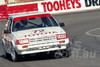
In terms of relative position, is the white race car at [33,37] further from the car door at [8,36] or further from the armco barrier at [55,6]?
the armco barrier at [55,6]

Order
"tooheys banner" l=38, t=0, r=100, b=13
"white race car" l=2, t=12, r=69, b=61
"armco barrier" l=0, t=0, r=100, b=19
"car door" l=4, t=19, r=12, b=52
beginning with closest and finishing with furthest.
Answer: "white race car" l=2, t=12, r=69, b=61
"car door" l=4, t=19, r=12, b=52
"armco barrier" l=0, t=0, r=100, b=19
"tooheys banner" l=38, t=0, r=100, b=13

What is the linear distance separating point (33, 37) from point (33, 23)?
3.66 ft

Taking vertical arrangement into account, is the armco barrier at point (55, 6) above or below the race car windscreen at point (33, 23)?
below

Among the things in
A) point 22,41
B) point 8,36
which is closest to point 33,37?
point 22,41

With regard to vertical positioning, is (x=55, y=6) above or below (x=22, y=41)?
below

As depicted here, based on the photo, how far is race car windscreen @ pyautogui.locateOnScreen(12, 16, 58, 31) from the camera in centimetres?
1313

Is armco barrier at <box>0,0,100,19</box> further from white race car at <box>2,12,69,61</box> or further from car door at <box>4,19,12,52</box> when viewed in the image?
white race car at <box>2,12,69,61</box>

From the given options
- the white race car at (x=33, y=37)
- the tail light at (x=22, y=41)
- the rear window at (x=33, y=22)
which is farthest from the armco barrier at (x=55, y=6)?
the tail light at (x=22, y=41)

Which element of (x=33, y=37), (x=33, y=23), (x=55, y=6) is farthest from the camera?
(x=55, y=6)

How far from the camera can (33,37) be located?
39.9ft

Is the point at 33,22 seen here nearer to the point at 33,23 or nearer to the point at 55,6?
the point at 33,23

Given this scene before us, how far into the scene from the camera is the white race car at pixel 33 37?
12125 mm

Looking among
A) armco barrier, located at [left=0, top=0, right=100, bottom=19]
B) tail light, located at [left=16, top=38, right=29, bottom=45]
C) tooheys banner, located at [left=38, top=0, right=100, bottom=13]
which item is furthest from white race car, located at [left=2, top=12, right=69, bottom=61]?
tooheys banner, located at [left=38, top=0, right=100, bottom=13]

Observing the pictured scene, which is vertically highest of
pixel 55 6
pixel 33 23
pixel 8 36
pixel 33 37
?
pixel 33 23
